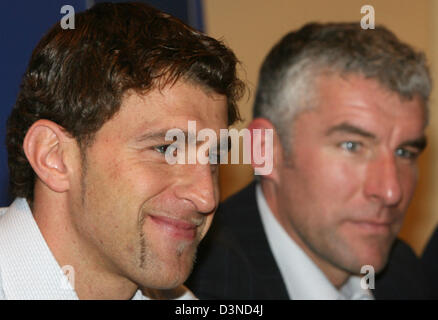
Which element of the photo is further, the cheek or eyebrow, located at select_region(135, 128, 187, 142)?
the cheek

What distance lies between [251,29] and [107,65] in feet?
3.79

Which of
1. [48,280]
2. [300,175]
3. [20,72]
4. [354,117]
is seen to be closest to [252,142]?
[300,175]

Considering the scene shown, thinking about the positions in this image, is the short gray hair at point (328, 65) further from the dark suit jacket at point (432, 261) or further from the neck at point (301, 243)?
the dark suit jacket at point (432, 261)

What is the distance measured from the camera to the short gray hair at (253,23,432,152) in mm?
1697

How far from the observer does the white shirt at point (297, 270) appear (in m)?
1.73

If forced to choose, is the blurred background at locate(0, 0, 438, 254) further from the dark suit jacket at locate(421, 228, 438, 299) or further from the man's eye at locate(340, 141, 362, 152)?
the dark suit jacket at locate(421, 228, 438, 299)

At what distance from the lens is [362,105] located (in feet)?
5.47

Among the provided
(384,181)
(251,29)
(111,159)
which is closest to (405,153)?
(384,181)

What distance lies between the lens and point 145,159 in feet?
3.54

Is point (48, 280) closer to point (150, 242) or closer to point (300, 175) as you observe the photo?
point (150, 242)

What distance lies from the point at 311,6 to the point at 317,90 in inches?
27.0
